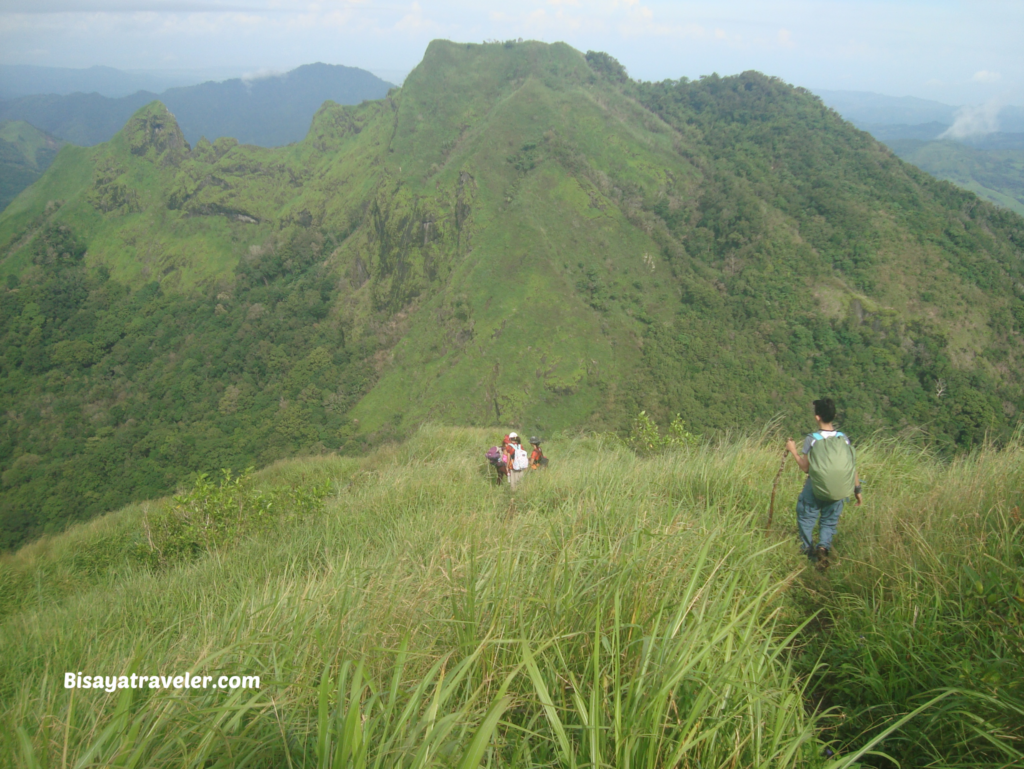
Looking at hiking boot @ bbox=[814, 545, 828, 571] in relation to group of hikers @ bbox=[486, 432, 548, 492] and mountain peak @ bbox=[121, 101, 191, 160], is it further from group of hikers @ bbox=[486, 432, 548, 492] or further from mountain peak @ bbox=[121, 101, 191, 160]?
mountain peak @ bbox=[121, 101, 191, 160]

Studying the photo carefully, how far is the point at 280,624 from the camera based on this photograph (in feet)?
6.64

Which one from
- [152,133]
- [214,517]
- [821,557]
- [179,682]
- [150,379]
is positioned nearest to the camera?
[179,682]

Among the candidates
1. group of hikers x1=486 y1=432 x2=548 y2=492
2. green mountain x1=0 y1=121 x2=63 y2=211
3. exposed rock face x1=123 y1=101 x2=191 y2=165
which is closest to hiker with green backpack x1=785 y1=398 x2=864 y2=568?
group of hikers x1=486 y1=432 x2=548 y2=492

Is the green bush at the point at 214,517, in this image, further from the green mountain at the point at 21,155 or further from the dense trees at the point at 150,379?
the green mountain at the point at 21,155

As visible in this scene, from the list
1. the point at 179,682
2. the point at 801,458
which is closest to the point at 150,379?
the point at 179,682

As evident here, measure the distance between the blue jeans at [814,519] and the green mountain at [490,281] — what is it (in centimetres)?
3483

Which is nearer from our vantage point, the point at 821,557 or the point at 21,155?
the point at 821,557

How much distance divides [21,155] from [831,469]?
220 meters

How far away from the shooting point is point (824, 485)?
318 centimetres

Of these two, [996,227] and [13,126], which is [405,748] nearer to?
[996,227]

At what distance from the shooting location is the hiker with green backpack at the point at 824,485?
3164mm

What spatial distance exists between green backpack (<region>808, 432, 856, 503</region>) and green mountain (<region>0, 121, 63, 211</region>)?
6984 inches

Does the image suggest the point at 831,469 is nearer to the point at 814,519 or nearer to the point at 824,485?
the point at 824,485

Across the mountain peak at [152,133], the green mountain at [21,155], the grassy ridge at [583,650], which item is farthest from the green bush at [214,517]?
the green mountain at [21,155]
